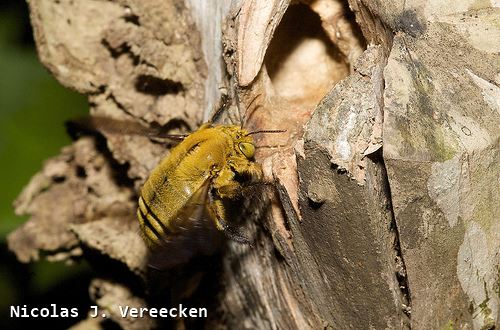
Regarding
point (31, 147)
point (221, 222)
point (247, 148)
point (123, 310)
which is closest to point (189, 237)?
point (221, 222)

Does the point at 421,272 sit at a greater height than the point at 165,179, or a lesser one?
lesser

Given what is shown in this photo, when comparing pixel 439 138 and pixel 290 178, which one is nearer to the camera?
pixel 439 138

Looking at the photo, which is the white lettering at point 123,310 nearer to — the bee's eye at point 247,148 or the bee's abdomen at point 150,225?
the bee's abdomen at point 150,225

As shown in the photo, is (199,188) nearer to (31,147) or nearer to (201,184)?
(201,184)

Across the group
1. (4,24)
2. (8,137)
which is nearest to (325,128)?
(8,137)

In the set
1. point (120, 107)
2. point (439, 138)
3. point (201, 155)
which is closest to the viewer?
point (439, 138)

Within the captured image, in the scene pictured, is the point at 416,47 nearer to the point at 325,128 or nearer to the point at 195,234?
the point at 325,128

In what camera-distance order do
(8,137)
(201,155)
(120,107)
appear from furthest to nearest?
(8,137)
(120,107)
(201,155)
